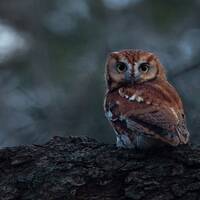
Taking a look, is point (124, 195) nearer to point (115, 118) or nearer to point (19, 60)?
point (115, 118)

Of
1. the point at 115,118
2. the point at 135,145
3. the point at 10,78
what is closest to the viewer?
the point at 135,145

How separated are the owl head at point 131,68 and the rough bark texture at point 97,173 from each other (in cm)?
90

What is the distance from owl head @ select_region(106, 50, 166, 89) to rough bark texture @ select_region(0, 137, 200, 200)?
35.4 inches

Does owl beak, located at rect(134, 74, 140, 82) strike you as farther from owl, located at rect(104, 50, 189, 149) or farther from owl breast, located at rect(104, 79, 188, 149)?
owl breast, located at rect(104, 79, 188, 149)

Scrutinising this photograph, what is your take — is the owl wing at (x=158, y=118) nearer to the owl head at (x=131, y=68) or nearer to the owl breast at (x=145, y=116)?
the owl breast at (x=145, y=116)

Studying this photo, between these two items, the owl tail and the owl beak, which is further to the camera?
the owl beak

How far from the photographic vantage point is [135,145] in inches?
160

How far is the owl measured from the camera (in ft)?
13.0

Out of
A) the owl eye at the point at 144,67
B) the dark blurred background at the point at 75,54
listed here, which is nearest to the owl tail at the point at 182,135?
the owl eye at the point at 144,67

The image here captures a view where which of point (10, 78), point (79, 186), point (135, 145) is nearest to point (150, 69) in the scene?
point (135, 145)

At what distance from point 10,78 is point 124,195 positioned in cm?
366

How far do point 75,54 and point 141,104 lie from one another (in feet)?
9.46

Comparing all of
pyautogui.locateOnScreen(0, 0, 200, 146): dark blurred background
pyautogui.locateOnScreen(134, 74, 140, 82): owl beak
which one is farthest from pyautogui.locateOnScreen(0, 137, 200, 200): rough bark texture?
pyautogui.locateOnScreen(0, 0, 200, 146): dark blurred background

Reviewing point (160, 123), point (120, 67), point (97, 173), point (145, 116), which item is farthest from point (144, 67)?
point (97, 173)
